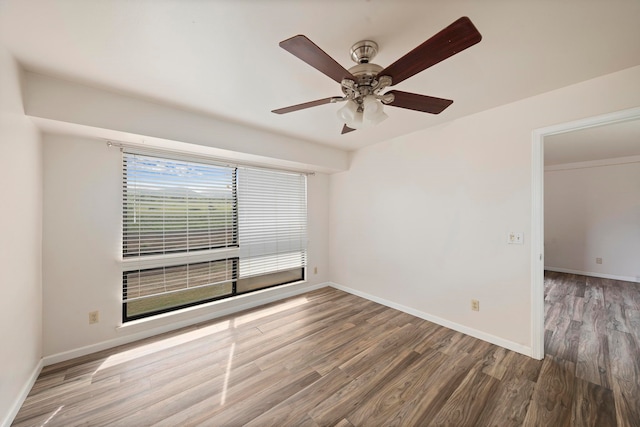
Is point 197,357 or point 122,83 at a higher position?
point 122,83

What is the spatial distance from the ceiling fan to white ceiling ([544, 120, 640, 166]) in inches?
94.1

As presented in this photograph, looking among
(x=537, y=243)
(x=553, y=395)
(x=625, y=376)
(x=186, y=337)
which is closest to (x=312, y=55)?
(x=537, y=243)

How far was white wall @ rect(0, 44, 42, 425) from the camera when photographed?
140 centimetres

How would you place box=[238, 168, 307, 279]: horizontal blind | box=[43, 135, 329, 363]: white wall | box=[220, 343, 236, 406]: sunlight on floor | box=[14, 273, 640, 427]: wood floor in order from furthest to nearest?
box=[238, 168, 307, 279]: horizontal blind, box=[43, 135, 329, 363]: white wall, box=[220, 343, 236, 406]: sunlight on floor, box=[14, 273, 640, 427]: wood floor

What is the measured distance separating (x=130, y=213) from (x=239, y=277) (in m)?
1.46

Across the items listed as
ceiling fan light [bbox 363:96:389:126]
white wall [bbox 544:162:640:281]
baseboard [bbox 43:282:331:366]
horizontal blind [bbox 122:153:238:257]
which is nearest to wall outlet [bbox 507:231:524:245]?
ceiling fan light [bbox 363:96:389:126]

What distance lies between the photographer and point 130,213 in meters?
2.43

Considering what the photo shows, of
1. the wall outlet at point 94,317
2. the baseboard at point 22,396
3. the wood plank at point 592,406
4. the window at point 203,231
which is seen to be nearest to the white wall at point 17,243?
the baseboard at point 22,396

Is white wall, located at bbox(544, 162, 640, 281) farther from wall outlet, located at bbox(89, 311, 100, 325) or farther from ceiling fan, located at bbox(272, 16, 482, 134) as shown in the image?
wall outlet, located at bbox(89, 311, 100, 325)

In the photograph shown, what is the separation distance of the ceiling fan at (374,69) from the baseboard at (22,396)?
2.65 m

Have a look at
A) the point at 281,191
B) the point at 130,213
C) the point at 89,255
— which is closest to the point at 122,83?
the point at 130,213

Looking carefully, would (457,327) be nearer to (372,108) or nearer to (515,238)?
(515,238)

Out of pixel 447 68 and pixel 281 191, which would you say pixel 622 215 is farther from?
pixel 281 191

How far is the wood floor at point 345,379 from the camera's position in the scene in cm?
154
